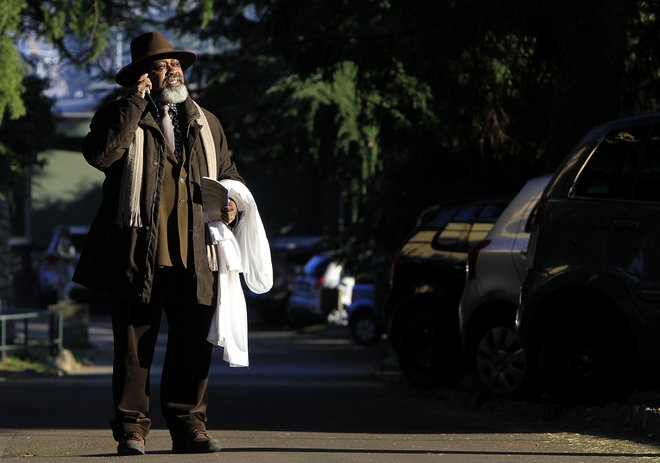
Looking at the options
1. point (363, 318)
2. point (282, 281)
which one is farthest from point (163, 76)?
point (282, 281)

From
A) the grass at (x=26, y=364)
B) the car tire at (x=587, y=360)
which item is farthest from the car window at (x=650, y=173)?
the grass at (x=26, y=364)

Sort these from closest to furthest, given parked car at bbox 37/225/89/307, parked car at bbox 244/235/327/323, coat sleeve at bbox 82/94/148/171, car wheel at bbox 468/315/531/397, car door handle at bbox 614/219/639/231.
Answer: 1. coat sleeve at bbox 82/94/148/171
2. car door handle at bbox 614/219/639/231
3. car wheel at bbox 468/315/531/397
4. parked car at bbox 37/225/89/307
5. parked car at bbox 244/235/327/323

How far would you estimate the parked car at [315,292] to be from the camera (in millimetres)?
29250

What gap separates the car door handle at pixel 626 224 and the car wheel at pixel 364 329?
17.2 meters

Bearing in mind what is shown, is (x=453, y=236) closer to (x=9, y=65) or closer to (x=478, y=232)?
(x=478, y=232)

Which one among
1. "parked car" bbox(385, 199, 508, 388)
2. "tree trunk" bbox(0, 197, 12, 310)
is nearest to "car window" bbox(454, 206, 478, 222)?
"parked car" bbox(385, 199, 508, 388)

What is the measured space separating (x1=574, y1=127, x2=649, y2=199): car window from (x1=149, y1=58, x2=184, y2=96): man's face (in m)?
3.11

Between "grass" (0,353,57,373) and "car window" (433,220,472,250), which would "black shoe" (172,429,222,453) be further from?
"grass" (0,353,57,373)

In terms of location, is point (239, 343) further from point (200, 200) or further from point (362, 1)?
point (362, 1)

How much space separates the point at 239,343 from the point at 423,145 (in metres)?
9.83

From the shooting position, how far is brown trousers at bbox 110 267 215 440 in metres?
6.90

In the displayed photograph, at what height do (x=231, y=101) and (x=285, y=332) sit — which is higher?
(x=231, y=101)

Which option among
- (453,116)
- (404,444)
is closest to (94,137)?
(404,444)

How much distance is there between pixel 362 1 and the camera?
1620cm
